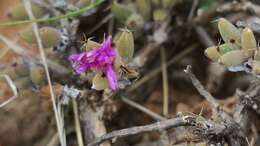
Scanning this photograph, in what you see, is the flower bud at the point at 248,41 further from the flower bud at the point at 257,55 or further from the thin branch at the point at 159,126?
the thin branch at the point at 159,126

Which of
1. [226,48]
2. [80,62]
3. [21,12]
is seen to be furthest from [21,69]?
[226,48]

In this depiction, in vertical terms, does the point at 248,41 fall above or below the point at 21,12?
below

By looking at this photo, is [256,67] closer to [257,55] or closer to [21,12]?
[257,55]

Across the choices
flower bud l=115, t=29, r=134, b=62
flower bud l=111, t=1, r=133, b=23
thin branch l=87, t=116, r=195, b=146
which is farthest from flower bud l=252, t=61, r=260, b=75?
flower bud l=111, t=1, r=133, b=23

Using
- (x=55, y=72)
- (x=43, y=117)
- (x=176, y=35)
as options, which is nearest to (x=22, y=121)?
(x=43, y=117)

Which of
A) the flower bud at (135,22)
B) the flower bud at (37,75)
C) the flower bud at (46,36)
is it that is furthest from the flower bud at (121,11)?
the flower bud at (37,75)

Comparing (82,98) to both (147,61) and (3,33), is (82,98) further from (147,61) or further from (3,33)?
(3,33)

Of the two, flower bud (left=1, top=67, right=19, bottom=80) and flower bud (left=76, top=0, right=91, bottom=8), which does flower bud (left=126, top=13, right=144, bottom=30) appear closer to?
flower bud (left=76, top=0, right=91, bottom=8)
